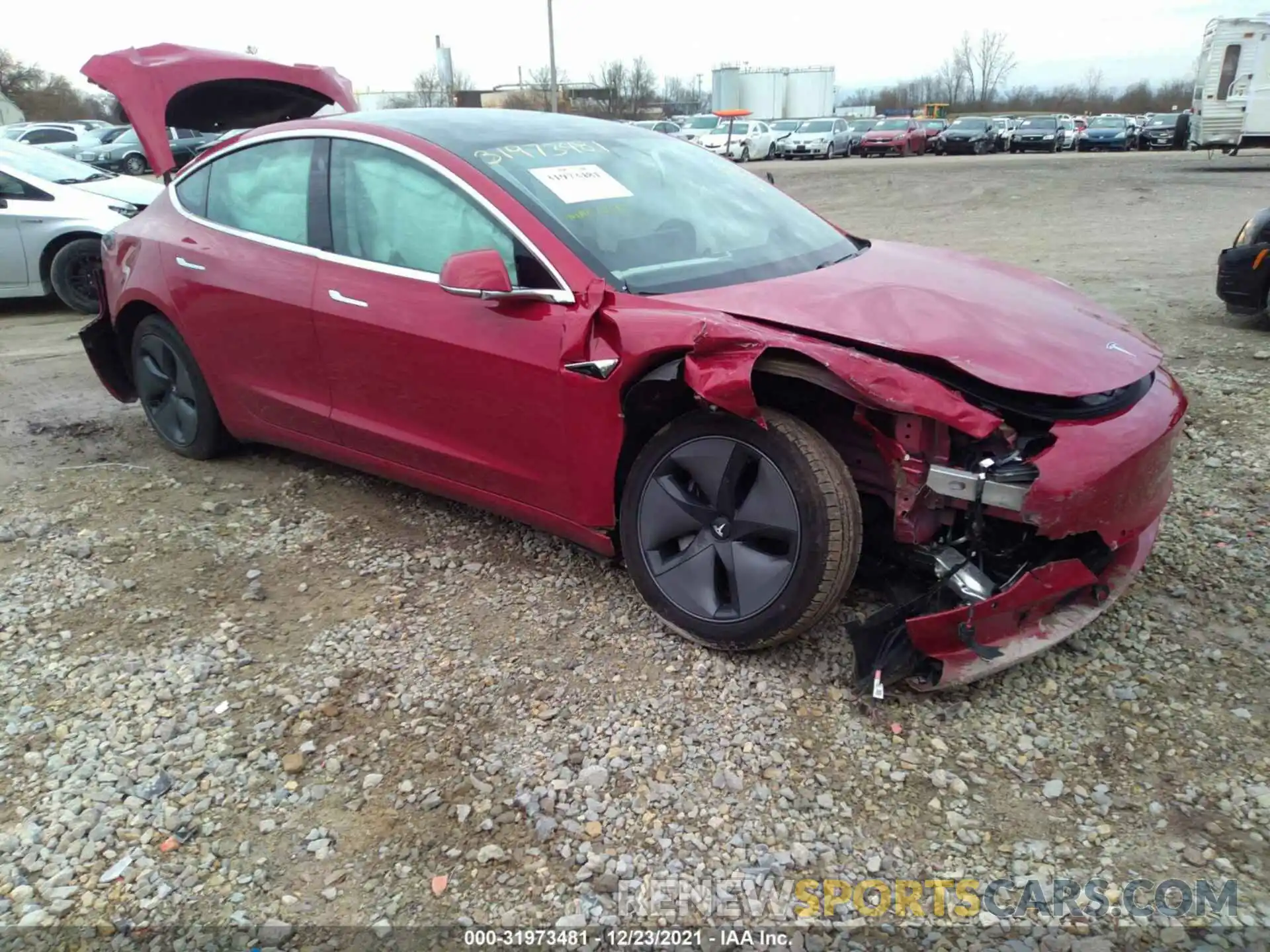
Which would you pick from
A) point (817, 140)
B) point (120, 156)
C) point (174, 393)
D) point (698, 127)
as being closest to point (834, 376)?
point (174, 393)

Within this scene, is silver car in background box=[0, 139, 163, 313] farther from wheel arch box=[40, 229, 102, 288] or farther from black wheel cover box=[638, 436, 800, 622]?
black wheel cover box=[638, 436, 800, 622]

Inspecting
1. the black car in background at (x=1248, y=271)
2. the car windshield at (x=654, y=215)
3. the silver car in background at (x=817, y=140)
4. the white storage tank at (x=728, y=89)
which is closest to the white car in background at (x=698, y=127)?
the silver car in background at (x=817, y=140)

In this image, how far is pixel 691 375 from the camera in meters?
2.63

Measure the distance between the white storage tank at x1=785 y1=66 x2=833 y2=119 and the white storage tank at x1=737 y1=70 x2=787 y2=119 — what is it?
1305 millimetres

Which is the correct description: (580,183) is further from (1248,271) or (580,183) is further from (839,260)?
(1248,271)

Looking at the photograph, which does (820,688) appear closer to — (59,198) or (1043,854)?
(1043,854)

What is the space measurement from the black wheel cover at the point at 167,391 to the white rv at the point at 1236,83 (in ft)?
76.7

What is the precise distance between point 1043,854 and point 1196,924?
0.31m

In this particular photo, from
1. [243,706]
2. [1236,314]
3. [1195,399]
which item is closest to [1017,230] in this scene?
[1236,314]

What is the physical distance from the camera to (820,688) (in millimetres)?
2758

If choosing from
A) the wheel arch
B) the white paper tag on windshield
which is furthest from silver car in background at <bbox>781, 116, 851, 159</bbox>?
the white paper tag on windshield

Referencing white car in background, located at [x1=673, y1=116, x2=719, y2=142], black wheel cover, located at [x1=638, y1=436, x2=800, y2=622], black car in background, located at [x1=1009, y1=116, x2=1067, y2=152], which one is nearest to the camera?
black wheel cover, located at [x1=638, y1=436, x2=800, y2=622]

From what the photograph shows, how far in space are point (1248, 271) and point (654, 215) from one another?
508 cm

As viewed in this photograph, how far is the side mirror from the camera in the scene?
2.86 meters
